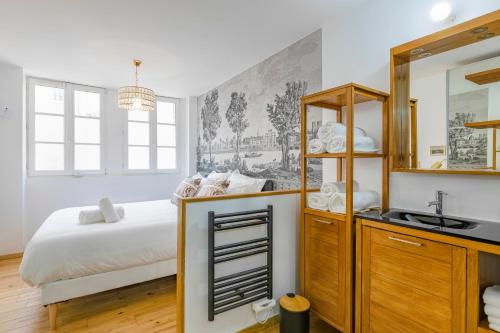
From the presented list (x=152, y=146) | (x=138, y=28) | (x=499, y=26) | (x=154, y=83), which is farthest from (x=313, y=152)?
(x=152, y=146)

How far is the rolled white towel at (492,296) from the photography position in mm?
1081

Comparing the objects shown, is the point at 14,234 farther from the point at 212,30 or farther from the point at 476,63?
the point at 476,63

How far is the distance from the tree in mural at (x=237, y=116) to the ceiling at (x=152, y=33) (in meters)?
0.38

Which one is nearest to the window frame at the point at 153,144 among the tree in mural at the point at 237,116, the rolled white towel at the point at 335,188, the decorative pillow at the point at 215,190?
the tree in mural at the point at 237,116

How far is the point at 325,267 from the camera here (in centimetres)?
183

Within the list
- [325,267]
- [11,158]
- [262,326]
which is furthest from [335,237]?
[11,158]

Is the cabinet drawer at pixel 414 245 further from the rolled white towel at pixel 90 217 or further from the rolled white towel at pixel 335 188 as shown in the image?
the rolled white towel at pixel 90 217

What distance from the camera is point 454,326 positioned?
118 cm

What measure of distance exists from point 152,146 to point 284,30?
335 centimetres

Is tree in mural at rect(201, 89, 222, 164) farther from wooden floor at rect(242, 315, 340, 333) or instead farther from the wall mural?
the wall mural

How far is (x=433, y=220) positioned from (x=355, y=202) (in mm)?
457

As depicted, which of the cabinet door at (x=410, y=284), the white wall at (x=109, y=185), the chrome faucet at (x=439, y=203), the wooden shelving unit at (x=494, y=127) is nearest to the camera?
the cabinet door at (x=410, y=284)

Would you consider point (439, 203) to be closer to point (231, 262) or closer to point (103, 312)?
point (231, 262)

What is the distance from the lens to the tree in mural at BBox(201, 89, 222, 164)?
432cm
